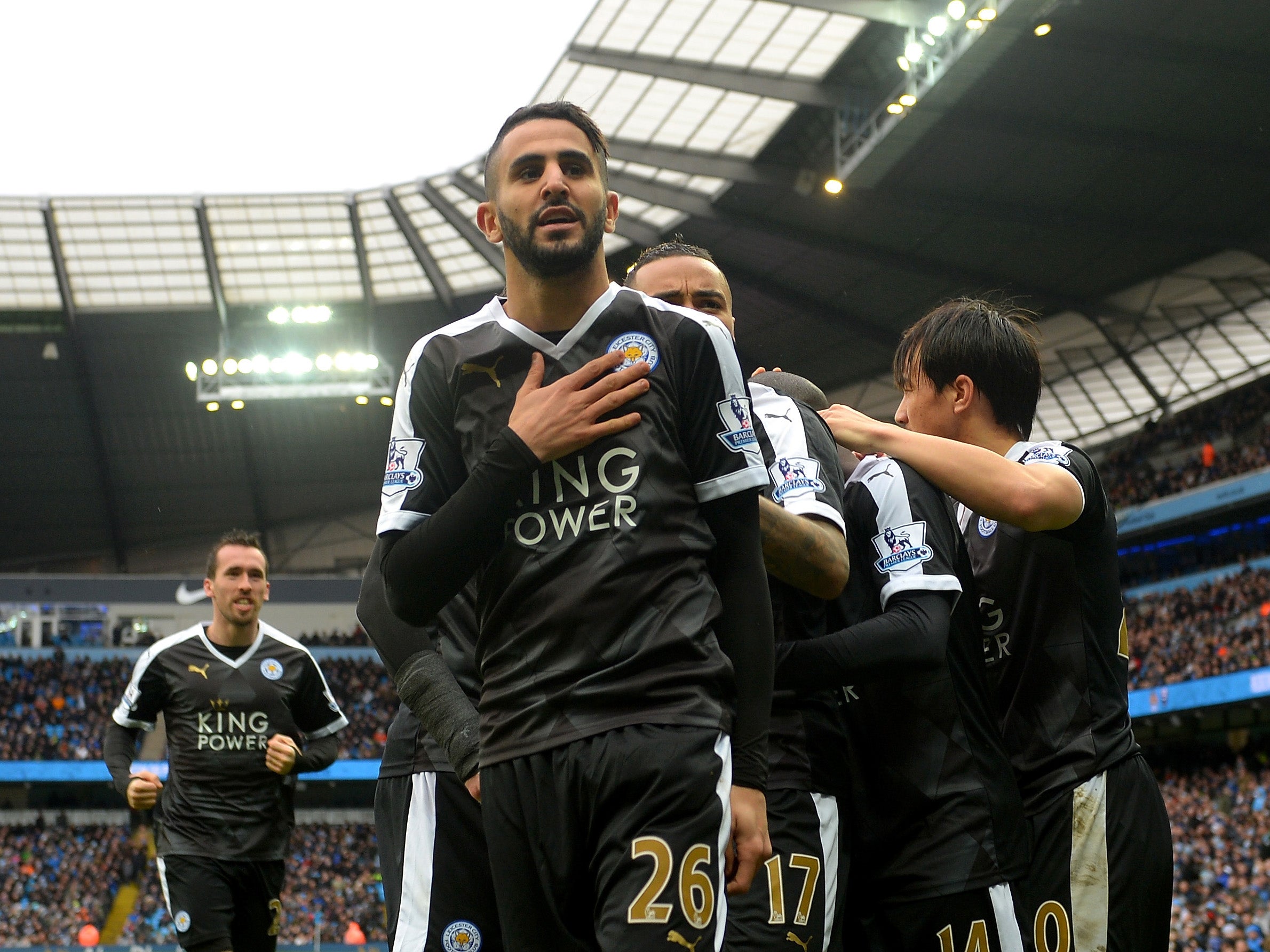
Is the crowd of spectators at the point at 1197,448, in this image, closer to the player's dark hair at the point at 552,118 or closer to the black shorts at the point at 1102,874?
the black shorts at the point at 1102,874

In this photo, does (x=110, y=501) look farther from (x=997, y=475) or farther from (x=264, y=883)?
(x=997, y=475)

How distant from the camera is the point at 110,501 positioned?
127 ft

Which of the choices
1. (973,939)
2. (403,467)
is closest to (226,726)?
(403,467)

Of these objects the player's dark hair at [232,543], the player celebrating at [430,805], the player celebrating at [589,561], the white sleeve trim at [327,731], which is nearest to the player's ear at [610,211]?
the player celebrating at [589,561]

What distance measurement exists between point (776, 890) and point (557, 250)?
159 cm

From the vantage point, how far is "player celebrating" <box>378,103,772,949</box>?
2.34m

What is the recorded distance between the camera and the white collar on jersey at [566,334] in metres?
2.71

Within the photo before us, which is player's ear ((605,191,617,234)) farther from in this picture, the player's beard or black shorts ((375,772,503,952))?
black shorts ((375,772,503,952))

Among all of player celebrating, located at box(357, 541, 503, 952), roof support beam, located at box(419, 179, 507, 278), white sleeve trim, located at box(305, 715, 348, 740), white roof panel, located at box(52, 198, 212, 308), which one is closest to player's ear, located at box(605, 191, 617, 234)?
player celebrating, located at box(357, 541, 503, 952)

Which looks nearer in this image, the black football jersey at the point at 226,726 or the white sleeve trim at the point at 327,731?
the black football jersey at the point at 226,726

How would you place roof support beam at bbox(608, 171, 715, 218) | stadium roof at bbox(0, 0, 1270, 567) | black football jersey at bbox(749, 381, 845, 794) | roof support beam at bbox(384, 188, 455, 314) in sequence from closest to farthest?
black football jersey at bbox(749, 381, 845, 794)
stadium roof at bbox(0, 0, 1270, 567)
roof support beam at bbox(608, 171, 715, 218)
roof support beam at bbox(384, 188, 455, 314)

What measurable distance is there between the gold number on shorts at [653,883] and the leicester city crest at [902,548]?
1.39 metres

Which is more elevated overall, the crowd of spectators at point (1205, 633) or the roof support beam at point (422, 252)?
the roof support beam at point (422, 252)

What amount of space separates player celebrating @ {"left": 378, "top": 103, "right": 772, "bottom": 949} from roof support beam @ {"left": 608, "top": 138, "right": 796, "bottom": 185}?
23528 mm
